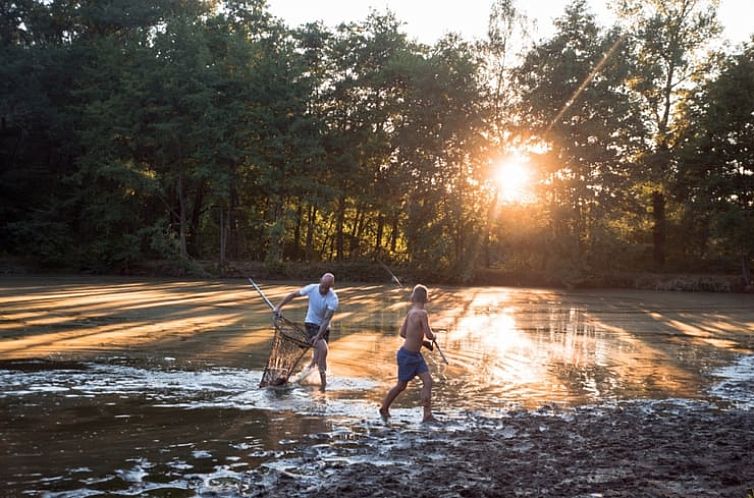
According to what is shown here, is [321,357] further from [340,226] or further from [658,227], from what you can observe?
[658,227]

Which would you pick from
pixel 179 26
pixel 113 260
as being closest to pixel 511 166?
pixel 179 26

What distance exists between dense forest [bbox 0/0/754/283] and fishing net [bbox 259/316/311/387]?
32820mm

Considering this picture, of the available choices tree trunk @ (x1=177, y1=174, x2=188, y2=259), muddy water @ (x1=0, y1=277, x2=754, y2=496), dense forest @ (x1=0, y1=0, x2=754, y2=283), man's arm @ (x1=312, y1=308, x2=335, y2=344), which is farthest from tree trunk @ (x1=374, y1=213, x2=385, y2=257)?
man's arm @ (x1=312, y1=308, x2=335, y2=344)

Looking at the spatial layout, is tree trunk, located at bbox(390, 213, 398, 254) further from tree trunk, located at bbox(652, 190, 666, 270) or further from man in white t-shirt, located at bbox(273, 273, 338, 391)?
man in white t-shirt, located at bbox(273, 273, 338, 391)

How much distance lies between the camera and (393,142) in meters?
46.2

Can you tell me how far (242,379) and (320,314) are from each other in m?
1.63

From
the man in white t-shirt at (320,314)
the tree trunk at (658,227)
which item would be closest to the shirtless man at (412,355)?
the man in white t-shirt at (320,314)

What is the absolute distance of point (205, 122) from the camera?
152ft

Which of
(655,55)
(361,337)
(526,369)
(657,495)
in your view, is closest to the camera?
(657,495)

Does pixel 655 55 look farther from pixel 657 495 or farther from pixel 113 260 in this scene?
pixel 657 495

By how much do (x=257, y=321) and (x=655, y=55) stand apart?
35.2 m

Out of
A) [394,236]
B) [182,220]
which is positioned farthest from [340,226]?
[182,220]

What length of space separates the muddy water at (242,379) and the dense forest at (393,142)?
16.2 meters

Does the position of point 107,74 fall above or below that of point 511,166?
above
